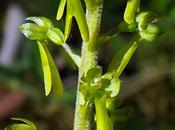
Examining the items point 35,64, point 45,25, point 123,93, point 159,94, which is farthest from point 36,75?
point 45,25

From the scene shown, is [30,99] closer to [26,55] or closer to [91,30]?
[26,55]

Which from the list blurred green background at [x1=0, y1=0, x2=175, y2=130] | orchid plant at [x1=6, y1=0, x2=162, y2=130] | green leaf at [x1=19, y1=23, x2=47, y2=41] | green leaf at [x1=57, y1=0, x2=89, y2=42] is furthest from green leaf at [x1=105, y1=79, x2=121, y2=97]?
blurred green background at [x1=0, y1=0, x2=175, y2=130]

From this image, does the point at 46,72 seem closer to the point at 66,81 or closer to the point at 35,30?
the point at 35,30

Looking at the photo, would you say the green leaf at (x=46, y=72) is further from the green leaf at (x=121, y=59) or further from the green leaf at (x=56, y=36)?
the green leaf at (x=121, y=59)

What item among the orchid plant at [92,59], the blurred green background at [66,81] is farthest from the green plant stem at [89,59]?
the blurred green background at [66,81]

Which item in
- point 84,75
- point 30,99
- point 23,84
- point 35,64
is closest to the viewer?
point 84,75

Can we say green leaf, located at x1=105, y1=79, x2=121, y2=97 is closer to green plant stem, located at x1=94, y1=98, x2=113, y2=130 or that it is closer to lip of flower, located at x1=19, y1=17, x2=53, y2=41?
green plant stem, located at x1=94, y1=98, x2=113, y2=130

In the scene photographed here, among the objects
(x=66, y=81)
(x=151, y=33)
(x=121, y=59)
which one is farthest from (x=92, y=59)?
(x=66, y=81)
